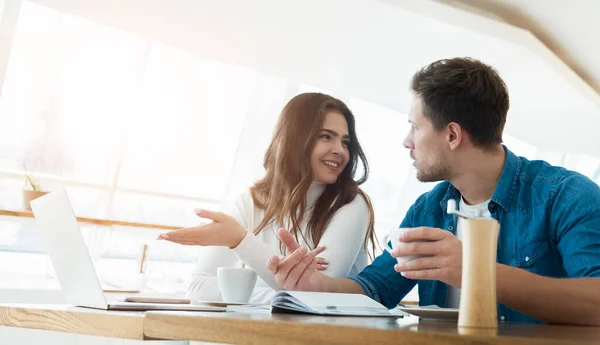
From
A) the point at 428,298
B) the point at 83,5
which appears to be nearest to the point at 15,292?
the point at 83,5

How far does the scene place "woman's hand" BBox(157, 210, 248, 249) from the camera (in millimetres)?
1409

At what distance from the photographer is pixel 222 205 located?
7559 mm

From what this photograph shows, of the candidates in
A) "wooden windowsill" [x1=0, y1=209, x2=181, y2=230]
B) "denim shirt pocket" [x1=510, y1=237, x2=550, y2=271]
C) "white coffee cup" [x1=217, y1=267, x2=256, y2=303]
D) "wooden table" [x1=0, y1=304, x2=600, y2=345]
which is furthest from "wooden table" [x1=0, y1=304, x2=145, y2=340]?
"wooden windowsill" [x1=0, y1=209, x2=181, y2=230]

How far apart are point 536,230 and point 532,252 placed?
57mm

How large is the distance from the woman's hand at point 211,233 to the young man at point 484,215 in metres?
0.17

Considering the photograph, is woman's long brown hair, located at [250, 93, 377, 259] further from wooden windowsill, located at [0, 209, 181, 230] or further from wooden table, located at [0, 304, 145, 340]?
wooden windowsill, located at [0, 209, 181, 230]

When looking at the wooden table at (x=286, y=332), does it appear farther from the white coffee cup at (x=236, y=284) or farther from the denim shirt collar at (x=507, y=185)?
the denim shirt collar at (x=507, y=185)

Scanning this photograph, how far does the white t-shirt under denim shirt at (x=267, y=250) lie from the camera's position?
180 cm

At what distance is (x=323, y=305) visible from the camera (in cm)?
117

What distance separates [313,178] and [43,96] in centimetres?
478

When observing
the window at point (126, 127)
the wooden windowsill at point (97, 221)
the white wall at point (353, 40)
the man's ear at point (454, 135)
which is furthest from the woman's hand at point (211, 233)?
the white wall at point (353, 40)

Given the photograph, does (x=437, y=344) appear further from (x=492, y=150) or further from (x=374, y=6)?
(x=374, y=6)

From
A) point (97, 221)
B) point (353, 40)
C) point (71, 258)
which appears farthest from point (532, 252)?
point (353, 40)

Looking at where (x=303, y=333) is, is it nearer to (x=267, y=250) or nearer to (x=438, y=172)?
(x=267, y=250)
